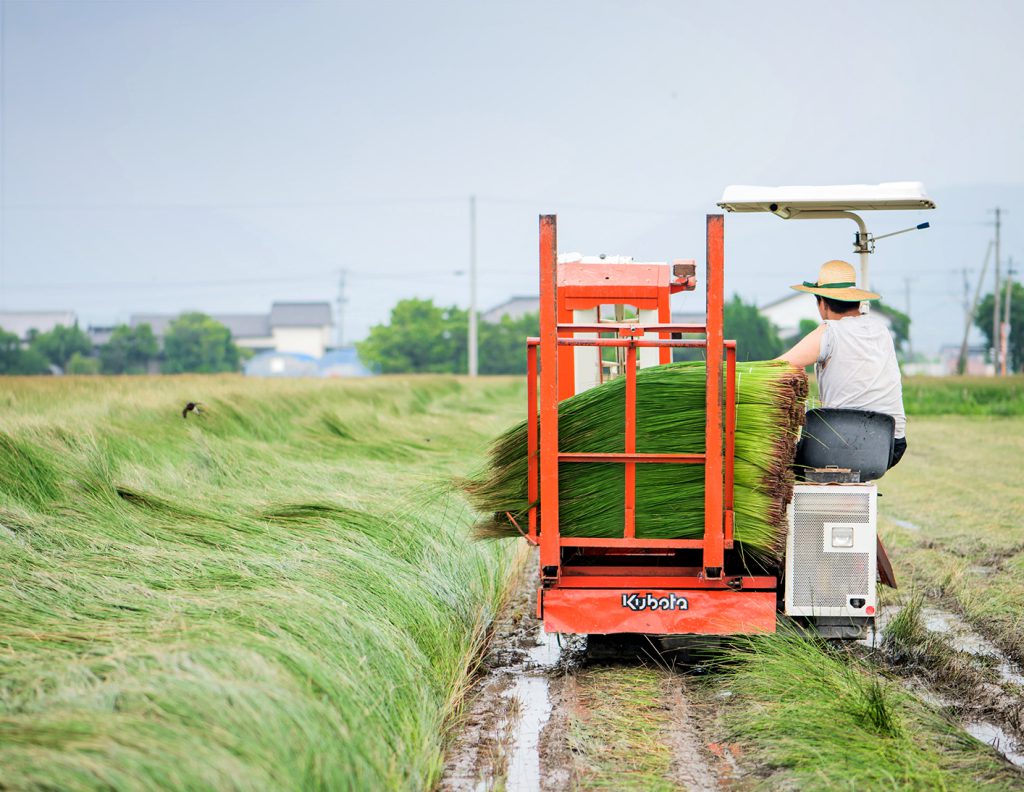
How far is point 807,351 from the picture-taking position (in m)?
5.41

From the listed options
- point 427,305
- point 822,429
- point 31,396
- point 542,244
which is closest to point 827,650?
point 822,429

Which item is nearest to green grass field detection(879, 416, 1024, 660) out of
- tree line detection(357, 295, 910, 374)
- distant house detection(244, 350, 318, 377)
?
tree line detection(357, 295, 910, 374)

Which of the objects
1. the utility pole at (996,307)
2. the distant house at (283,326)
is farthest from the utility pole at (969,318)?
the distant house at (283,326)

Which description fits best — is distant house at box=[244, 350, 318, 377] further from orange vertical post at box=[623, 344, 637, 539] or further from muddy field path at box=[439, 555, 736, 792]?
orange vertical post at box=[623, 344, 637, 539]

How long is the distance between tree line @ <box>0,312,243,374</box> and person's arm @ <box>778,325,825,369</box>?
62.2m

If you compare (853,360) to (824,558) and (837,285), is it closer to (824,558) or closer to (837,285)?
(837,285)

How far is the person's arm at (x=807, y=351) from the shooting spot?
5.36 meters

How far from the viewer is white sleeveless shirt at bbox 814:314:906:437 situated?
17.7ft

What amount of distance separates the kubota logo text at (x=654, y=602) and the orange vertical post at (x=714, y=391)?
0.28 metres

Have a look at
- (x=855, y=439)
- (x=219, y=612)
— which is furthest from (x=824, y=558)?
(x=219, y=612)

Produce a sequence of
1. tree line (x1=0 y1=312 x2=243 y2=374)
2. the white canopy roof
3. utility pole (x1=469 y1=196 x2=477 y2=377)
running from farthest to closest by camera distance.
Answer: tree line (x1=0 y1=312 x2=243 y2=374) < utility pole (x1=469 y1=196 x2=477 y2=377) < the white canopy roof

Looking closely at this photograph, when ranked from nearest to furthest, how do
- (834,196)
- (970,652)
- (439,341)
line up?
(970,652), (834,196), (439,341)

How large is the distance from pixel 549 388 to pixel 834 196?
2.03 m

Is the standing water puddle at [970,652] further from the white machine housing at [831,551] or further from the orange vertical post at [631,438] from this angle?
the orange vertical post at [631,438]
